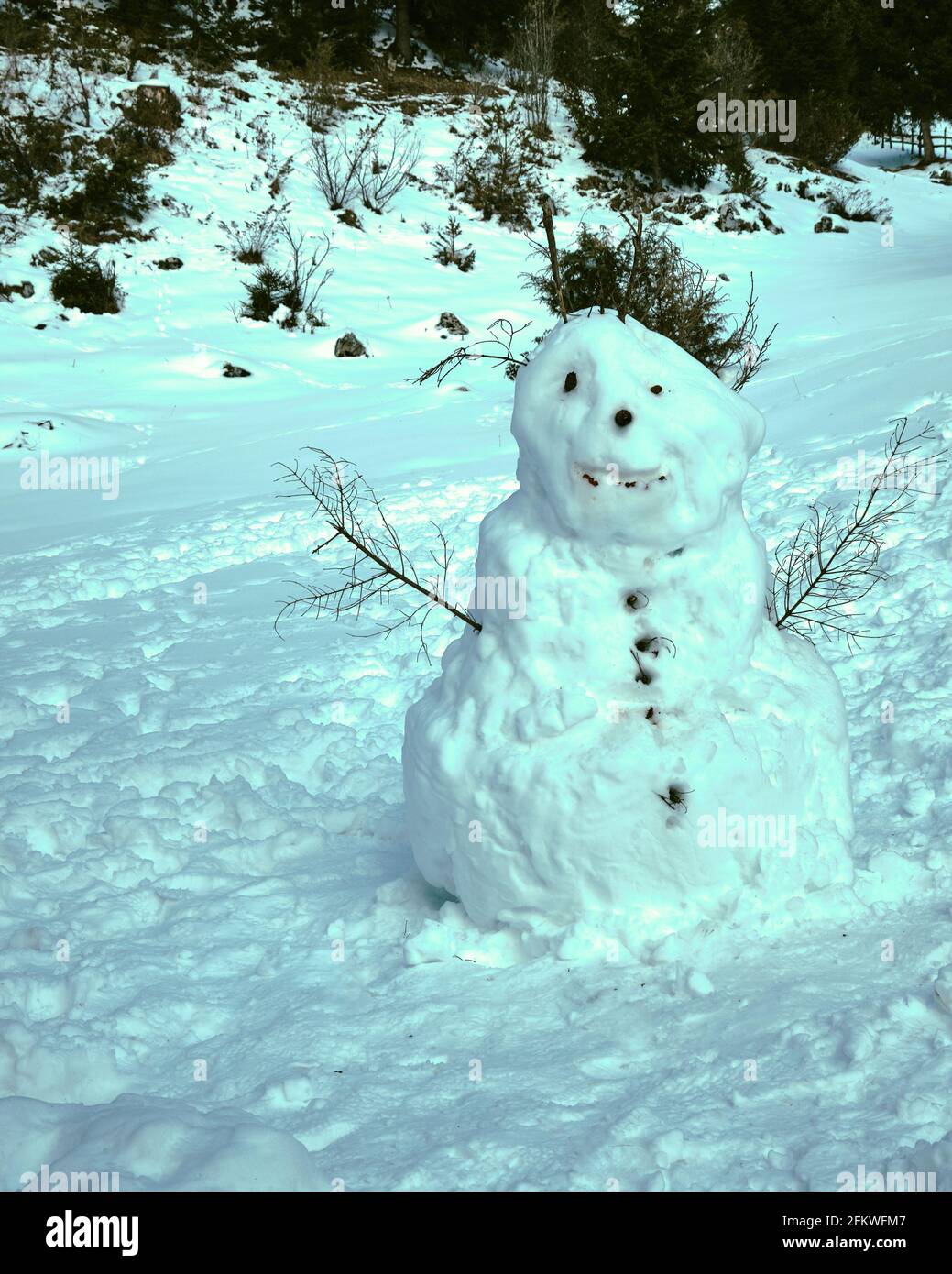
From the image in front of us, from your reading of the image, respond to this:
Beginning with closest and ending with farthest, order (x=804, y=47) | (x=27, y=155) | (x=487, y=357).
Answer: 1. (x=487, y=357)
2. (x=27, y=155)
3. (x=804, y=47)

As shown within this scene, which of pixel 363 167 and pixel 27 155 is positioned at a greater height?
pixel 363 167

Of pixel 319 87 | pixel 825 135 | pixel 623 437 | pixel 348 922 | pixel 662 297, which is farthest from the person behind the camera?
pixel 825 135

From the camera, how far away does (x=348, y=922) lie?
3.51 metres

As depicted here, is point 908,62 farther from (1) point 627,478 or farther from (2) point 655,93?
(1) point 627,478

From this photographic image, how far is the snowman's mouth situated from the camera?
295 centimetres

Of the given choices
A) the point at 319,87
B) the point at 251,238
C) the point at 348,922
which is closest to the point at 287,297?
the point at 251,238

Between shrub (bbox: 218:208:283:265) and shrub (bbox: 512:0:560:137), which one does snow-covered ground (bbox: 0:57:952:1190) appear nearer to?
shrub (bbox: 218:208:283:265)

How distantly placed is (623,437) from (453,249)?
46.6ft

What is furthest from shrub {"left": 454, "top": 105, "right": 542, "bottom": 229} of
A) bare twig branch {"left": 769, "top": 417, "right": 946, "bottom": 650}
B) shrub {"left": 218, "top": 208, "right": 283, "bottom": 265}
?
bare twig branch {"left": 769, "top": 417, "right": 946, "bottom": 650}

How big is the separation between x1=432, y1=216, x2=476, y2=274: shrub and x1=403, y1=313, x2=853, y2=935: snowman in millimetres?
13675

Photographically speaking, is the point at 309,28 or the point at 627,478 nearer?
the point at 627,478

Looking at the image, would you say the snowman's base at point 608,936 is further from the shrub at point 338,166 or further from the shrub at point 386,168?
the shrub at point 386,168

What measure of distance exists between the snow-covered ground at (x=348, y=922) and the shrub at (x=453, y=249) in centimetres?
709
